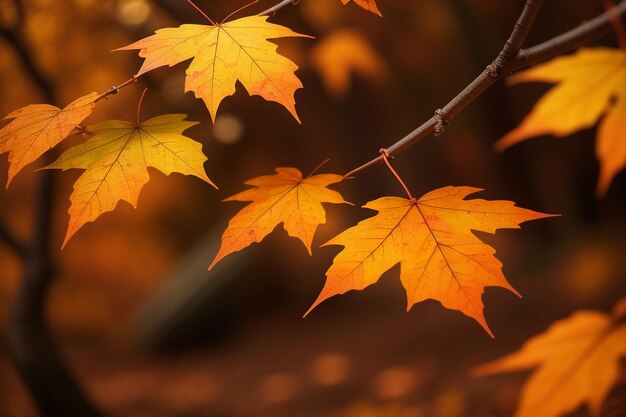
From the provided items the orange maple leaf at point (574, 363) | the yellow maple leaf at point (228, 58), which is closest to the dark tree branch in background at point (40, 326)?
the yellow maple leaf at point (228, 58)

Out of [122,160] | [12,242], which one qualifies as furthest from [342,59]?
[122,160]

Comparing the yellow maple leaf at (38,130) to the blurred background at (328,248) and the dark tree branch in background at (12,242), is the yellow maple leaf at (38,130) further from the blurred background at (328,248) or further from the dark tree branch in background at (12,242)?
the dark tree branch in background at (12,242)

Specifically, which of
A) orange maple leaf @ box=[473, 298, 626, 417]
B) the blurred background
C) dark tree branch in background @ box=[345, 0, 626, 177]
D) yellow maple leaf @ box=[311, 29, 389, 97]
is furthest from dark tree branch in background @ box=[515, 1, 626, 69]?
yellow maple leaf @ box=[311, 29, 389, 97]

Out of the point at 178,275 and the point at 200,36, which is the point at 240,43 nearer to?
the point at 200,36

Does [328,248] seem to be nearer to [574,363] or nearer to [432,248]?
[574,363]

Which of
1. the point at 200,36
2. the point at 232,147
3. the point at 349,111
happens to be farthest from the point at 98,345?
the point at 200,36

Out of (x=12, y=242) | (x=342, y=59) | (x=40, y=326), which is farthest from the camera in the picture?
(x=342, y=59)
